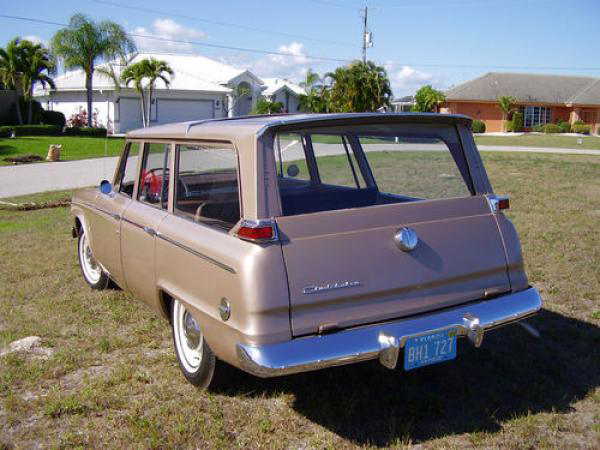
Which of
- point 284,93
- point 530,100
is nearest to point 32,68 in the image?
point 284,93

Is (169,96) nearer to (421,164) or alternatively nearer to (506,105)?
(506,105)

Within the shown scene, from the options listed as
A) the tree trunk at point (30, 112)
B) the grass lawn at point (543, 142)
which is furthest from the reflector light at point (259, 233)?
the tree trunk at point (30, 112)

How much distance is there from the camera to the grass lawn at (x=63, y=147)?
933 inches

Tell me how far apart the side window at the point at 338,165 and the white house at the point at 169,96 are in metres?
37.0

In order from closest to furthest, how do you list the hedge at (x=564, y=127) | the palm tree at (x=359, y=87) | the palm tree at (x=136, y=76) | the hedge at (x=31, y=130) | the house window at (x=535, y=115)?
the hedge at (x=31, y=130) < the palm tree at (x=136, y=76) < the palm tree at (x=359, y=87) < the hedge at (x=564, y=127) < the house window at (x=535, y=115)

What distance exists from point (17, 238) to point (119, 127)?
114ft

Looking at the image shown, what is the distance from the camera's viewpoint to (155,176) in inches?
179

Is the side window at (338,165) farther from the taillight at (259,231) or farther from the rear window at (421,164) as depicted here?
the taillight at (259,231)

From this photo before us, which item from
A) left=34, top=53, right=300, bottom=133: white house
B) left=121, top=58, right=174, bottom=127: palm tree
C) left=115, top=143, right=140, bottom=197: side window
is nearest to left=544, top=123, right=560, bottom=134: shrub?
left=34, top=53, right=300, bottom=133: white house

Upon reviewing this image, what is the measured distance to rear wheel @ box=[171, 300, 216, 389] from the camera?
378 cm

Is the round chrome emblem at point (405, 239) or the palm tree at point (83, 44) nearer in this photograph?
the round chrome emblem at point (405, 239)

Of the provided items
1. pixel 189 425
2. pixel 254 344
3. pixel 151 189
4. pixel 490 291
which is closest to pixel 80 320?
pixel 151 189

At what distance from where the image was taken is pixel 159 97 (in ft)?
139

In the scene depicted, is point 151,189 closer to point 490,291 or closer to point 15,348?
point 15,348
